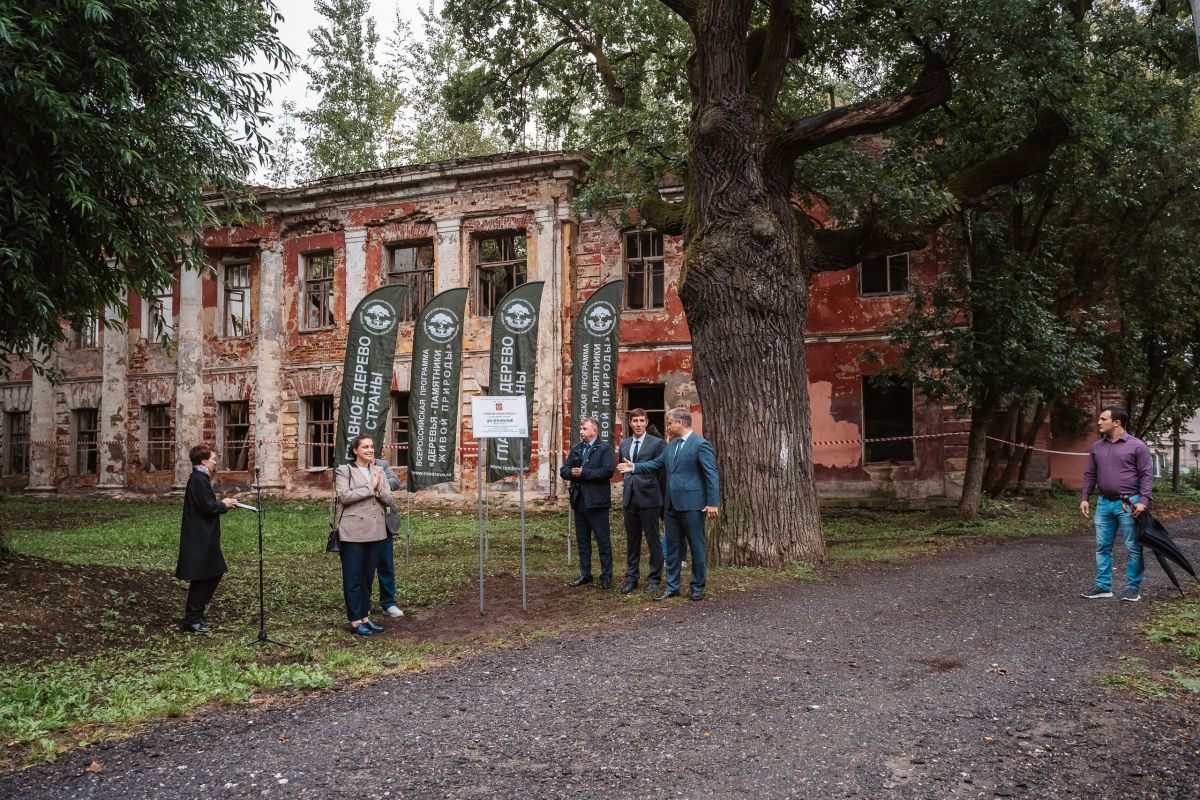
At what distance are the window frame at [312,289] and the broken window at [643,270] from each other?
7.87 metres

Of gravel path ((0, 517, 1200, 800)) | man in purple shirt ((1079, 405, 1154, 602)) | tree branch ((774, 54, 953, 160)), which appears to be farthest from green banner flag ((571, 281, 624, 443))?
man in purple shirt ((1079, 405, 1154, 602))

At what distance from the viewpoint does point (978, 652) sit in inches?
262

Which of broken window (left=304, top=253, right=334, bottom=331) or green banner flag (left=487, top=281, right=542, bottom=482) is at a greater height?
broken window (left=304, top=253, right=334, bottom=331)

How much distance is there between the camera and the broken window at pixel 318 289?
24.0 m

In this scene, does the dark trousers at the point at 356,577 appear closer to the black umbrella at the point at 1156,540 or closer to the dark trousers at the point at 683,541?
the dark trousers at the point at 683,541

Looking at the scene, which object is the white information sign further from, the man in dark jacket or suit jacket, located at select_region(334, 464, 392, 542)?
the man in dark jacket

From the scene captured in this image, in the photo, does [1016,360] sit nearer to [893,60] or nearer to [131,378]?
[893,60]

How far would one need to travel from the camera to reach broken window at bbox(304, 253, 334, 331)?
24000mm

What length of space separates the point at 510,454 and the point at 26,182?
23.8 ft

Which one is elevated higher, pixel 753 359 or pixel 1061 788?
pixel 753 359

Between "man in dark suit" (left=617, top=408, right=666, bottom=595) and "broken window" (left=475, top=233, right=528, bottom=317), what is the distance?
1335 cm

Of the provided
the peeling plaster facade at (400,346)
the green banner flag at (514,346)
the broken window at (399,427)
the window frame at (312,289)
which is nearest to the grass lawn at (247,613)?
the green banner flag at (514,346)

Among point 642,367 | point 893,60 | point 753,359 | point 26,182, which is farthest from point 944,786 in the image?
point 642,367

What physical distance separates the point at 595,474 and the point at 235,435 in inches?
703
